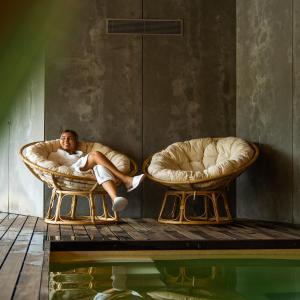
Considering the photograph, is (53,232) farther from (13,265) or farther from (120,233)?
(13,265)

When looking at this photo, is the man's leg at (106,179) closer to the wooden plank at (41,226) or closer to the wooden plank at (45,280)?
the wooden plank at (41,226)

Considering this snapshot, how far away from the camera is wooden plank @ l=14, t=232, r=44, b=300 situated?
103 inches

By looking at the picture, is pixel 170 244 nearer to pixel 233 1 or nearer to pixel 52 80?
pixel 52 80

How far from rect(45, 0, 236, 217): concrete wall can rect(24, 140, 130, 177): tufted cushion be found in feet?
1.10

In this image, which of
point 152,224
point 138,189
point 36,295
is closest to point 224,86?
point 138,189

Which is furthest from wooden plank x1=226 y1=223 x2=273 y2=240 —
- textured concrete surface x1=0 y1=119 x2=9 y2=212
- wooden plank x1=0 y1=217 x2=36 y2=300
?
textured concrete surface x1=0 y1=119 x2=9 y2=212

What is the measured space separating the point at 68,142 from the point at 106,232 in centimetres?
157

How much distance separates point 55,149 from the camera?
6.61m

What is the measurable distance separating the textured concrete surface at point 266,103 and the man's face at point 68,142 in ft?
6.46

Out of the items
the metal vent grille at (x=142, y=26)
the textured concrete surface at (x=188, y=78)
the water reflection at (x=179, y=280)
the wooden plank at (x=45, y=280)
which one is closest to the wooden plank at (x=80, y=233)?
the water reflection at (x=179, y=280)

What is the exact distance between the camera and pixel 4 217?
6.94m

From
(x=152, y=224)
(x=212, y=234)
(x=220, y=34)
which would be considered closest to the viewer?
(x=212, y=234)

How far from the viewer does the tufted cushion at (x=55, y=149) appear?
597 cm

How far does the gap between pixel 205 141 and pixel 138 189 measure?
98cm
